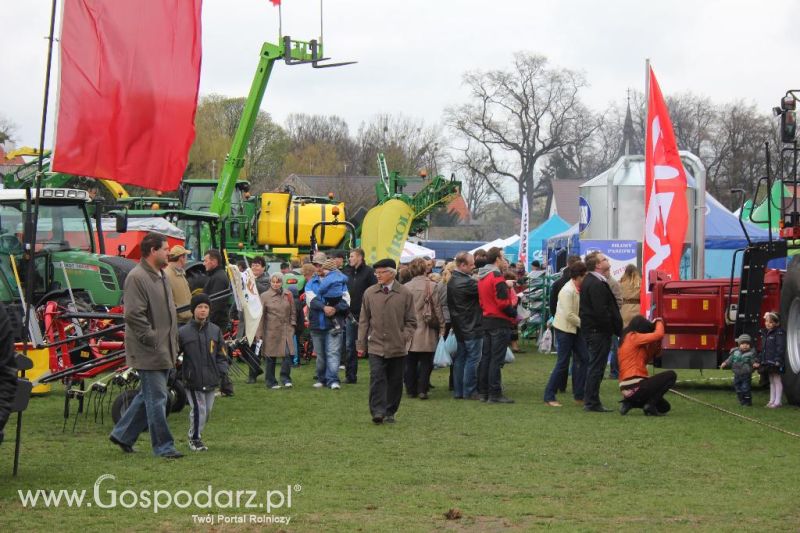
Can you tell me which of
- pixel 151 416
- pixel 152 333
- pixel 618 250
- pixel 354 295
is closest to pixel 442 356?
pixel 354 295

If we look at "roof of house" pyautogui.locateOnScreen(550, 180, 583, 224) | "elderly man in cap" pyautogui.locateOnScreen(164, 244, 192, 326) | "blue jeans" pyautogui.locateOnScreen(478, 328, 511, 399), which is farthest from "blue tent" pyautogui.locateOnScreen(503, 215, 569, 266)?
"roof of house" pyautogui.locateOnScreen(550, 180, 583, 224)

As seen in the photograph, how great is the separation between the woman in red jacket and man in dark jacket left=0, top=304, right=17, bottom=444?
8.42 metres

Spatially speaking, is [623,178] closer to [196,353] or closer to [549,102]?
[196,353]

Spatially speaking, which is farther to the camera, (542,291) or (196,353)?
(542,291)

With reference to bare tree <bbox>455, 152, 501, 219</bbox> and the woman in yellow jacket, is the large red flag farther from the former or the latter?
bare tree <bbox>455, 152, 501, 219</bbox>

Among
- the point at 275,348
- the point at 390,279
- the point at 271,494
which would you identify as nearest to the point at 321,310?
the point at 275,348

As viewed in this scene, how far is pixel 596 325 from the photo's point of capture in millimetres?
14609

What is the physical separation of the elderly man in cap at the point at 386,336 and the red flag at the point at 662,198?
16.6 ft

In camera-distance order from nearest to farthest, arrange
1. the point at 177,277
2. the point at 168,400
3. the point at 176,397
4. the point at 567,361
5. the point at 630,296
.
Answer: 1. the point at 168,400
2. the point at 176,397
3. the point at 177,277
4. the point at 567,361
5. the point at 630,296

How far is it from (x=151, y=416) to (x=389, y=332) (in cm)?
348

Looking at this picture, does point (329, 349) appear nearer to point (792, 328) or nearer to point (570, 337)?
point (570, 337)

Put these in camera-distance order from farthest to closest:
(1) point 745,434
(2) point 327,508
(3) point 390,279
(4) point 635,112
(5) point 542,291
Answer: (4) point 635,112, (5) point 542,291, (3) point 390,279, (1) point 745,434, (2) point 327,508

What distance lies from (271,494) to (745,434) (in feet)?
18.5

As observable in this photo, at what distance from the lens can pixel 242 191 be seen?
107ft
